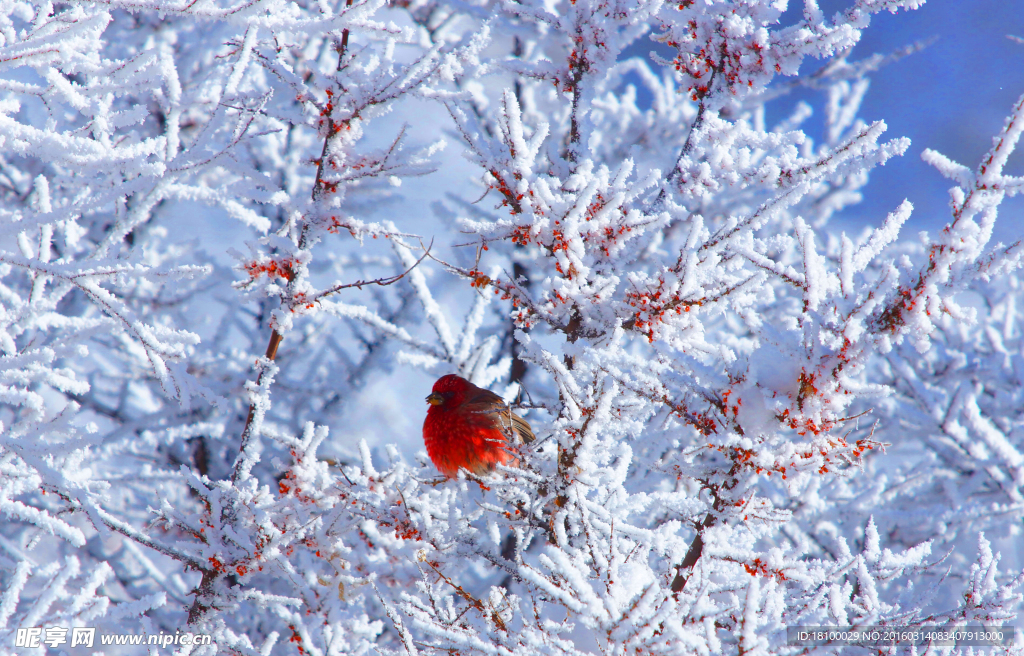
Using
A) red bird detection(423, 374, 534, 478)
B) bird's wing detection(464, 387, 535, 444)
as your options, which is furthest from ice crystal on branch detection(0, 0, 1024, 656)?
bird's wing detection(464, 387, 535, 444)

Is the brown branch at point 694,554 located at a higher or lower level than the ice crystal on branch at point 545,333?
lower

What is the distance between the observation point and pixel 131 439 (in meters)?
4.44

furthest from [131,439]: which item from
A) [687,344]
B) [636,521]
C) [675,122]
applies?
[675,122]

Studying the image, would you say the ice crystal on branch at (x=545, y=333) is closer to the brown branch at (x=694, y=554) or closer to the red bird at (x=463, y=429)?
the brown branch at (x=694, y=554)

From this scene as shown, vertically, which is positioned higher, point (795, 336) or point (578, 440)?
point (795, 336)

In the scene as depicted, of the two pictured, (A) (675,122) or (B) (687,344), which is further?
(A) (675,122)

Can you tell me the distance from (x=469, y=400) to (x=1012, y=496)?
4.35 metres

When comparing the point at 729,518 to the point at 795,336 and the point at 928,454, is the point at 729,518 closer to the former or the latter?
the point at 795,336

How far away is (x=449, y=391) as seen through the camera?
144 inches

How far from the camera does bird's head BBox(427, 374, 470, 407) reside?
3574mm

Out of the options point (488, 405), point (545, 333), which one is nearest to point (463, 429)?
point (488, 405)

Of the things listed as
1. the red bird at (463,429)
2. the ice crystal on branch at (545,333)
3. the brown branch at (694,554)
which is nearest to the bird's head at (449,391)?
the red bird at (463,429)

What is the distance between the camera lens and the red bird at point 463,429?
327 cm

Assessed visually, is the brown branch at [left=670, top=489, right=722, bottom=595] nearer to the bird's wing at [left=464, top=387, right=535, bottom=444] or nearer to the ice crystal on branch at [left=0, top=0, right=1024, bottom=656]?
the ice crystal on branch at [left=0, top=0, right=1024, bottom=656]
